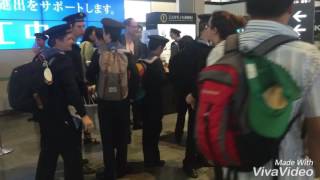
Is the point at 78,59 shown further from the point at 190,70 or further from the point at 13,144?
the point at 13,144

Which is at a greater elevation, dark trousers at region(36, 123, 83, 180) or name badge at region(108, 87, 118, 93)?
name badge at region(108, 87, 118, 93)

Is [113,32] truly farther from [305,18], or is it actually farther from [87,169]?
[305,18]

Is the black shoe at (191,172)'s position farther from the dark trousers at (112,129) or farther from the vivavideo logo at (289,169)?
the vivavideo logo at (289,169)

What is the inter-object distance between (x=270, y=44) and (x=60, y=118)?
198 cm

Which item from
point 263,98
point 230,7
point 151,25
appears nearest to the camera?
point 263,98

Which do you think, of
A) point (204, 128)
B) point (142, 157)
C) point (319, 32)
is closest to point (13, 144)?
point (142, 157)

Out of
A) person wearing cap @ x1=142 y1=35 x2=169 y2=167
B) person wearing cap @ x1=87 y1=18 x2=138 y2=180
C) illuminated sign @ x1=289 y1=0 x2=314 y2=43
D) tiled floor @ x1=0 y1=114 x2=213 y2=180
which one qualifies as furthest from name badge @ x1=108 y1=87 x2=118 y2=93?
illuminated sign @ x1=289 y1=0 x2=314 y2=43

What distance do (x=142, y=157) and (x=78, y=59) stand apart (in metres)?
1.41

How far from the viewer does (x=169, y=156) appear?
453 centimetres

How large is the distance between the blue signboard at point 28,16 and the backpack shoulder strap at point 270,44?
6.65 m

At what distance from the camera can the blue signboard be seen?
7047mm

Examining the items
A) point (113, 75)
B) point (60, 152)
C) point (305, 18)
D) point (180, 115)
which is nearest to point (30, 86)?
point (60, 152)

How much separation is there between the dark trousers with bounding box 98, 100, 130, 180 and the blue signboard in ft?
14.4

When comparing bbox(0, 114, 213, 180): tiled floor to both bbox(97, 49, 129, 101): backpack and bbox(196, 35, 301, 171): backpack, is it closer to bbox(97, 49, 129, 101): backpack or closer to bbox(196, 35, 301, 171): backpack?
bbox(97, 49, 129, 101): backpack
